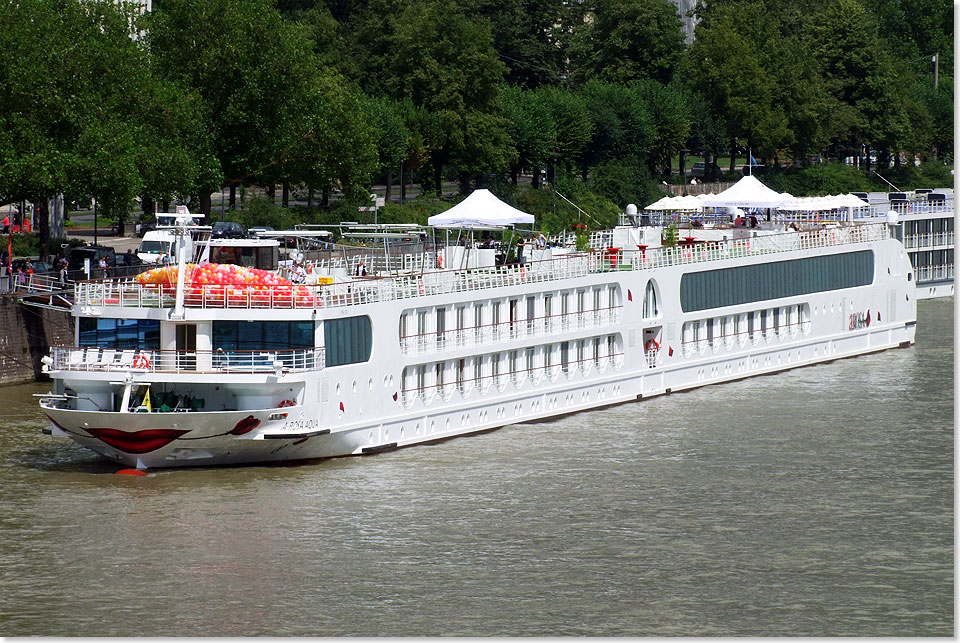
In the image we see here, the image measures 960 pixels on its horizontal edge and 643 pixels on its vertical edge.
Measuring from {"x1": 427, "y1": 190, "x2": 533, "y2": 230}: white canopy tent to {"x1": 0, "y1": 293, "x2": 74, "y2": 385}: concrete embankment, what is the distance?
13.5 metres

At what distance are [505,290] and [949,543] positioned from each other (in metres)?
16.9

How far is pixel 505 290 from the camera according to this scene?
163ft

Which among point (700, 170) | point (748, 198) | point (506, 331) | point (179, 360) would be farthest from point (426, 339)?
point (700, 170)

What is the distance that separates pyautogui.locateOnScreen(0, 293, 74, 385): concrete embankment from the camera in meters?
57.6

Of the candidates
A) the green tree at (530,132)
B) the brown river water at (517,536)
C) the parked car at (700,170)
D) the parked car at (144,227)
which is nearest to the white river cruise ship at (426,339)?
the brown river water at (517,536)

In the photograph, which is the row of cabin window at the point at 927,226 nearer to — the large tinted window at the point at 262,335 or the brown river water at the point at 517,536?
the brown river water at the point at 517,536

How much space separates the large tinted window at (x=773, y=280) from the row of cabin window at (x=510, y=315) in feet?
14.0

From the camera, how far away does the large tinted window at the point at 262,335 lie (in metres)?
42.0

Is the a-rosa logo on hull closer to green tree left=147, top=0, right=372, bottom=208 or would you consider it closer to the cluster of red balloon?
green tree left=147, top=0, right=372, bottom=208

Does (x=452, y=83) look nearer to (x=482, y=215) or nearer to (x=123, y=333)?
(x=482, y=215)

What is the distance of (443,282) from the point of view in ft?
157

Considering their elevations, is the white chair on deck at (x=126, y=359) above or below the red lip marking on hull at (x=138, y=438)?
above

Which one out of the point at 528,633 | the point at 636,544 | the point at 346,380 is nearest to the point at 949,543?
the point at 636,544

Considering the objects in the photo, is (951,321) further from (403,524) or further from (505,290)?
(403,524)
